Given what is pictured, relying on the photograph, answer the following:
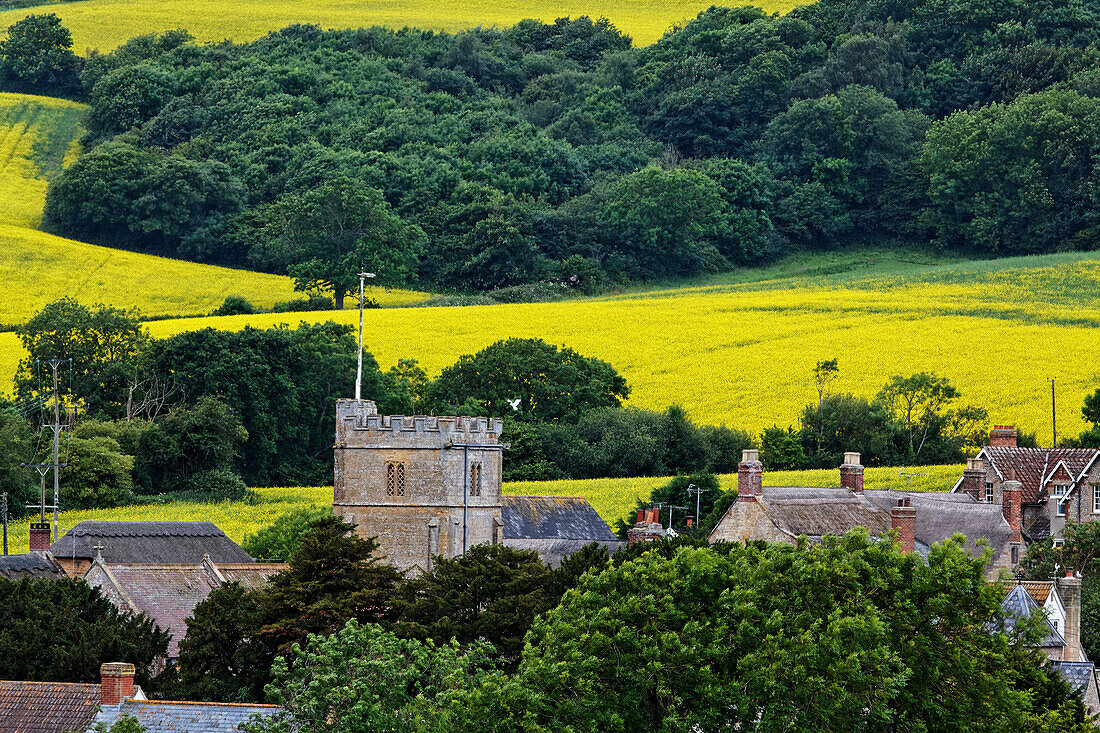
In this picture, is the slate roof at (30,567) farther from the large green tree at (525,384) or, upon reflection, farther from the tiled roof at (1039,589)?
the large green tree at (525,384)

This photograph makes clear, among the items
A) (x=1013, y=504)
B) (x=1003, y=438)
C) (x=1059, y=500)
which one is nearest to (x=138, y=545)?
(x=1013, y=504)

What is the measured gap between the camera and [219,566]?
2418 inches

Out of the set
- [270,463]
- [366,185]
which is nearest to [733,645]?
[270,463]

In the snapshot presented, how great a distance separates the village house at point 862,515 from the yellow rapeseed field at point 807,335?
82.5 feet

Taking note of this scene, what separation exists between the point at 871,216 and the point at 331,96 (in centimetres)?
5147

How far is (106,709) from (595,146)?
14594cm

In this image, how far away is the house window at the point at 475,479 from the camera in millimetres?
59438

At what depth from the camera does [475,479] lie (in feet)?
196

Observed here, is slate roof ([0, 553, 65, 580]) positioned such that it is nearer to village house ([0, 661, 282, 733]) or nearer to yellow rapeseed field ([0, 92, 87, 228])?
village house ([0, 661, 282, 733])

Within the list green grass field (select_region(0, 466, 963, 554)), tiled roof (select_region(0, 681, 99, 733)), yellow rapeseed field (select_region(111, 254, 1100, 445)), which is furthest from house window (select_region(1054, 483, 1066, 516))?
tiled roof (select_region(0, 681, 99, 733))

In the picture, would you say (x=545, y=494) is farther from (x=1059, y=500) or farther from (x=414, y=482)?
(x=414, y=482)

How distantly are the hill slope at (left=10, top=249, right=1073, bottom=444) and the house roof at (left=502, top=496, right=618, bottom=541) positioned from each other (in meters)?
25.6

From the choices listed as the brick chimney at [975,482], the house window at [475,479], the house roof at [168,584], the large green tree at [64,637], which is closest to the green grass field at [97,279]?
the house roof at [168,584]

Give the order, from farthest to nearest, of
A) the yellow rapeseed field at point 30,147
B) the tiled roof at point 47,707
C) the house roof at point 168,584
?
the yellow rapeseed field at point 30,147
the house roof at point 168,584
the tiled roof at point 47,707
